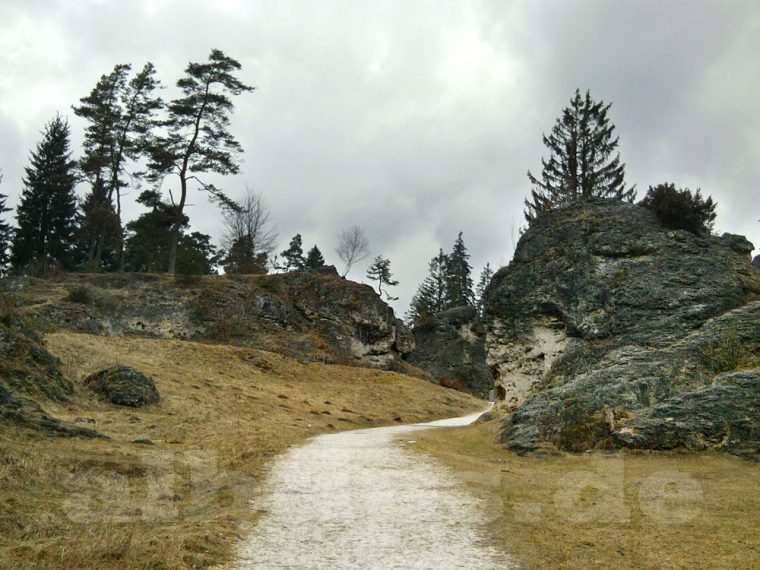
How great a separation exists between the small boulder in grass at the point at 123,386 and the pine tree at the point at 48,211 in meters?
33.4

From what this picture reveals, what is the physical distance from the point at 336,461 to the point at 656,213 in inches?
679

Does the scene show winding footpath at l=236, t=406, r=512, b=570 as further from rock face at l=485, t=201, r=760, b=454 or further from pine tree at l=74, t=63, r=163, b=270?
pine tree at l=74, t=63, r=163, b=270

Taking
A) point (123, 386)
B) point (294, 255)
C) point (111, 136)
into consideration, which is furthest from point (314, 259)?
point (123, 386)

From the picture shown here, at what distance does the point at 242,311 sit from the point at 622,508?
30.9 meters

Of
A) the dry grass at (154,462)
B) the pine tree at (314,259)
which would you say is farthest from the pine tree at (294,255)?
the dry grass at (154,462)

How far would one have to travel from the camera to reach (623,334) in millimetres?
17750

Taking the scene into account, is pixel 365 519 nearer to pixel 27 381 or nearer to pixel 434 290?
pixel 27 381

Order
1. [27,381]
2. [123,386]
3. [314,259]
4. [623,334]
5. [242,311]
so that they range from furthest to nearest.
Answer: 1. [314,259]
2. [242,311]
3. [623,334]
4. [123,386]
5. [27,381]

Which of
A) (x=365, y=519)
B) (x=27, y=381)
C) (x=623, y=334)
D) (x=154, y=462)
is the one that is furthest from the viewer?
(x=623, y=334)

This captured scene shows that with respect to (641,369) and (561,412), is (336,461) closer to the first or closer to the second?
(561,412)

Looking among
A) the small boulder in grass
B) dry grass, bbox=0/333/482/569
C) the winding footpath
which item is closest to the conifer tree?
dry grass, bbox=0/333/482/569

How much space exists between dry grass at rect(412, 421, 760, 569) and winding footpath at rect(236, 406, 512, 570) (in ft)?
1.64

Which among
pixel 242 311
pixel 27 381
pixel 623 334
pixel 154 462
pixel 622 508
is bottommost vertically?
pixel 622 508

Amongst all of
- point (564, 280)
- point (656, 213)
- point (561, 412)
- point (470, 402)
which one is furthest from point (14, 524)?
point (470, 402)
